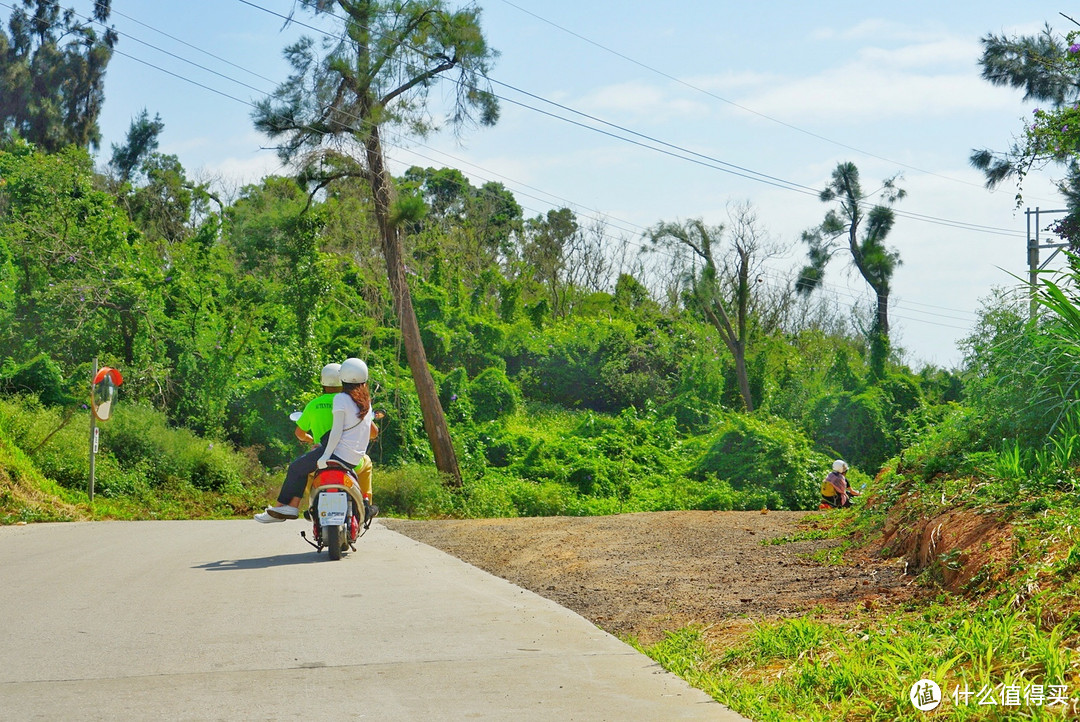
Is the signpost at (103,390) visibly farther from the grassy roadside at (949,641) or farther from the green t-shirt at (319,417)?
the grassy roadside at (949,641)

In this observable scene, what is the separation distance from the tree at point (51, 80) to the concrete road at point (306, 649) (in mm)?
48099

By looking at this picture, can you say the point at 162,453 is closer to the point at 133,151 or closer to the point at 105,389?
the point at 105,389

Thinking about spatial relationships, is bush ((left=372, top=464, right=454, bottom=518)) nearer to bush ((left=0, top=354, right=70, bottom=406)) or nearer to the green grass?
bush ((left=0, top=354, right=70, bottom=406))

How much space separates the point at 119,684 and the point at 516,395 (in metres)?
36.1

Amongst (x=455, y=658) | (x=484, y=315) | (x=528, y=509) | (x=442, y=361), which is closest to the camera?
(x=455, y=658)

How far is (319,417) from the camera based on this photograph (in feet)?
35.9

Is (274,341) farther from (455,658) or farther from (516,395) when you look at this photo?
(455,658)

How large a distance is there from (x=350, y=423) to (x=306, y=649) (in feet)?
15.7

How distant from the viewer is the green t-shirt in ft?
35.9

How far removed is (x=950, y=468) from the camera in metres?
9.59

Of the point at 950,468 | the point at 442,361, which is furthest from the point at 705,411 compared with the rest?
the point at 950,468

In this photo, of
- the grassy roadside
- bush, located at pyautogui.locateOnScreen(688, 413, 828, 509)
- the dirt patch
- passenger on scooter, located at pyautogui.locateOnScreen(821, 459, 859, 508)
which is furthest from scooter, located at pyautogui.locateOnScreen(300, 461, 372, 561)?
bush, located at pyautogui.locateOnScreen(688, 413, 828, 509)

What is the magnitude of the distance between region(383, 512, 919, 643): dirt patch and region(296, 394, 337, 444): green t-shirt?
6.88ft

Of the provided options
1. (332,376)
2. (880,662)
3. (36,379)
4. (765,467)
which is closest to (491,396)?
(765,467)
